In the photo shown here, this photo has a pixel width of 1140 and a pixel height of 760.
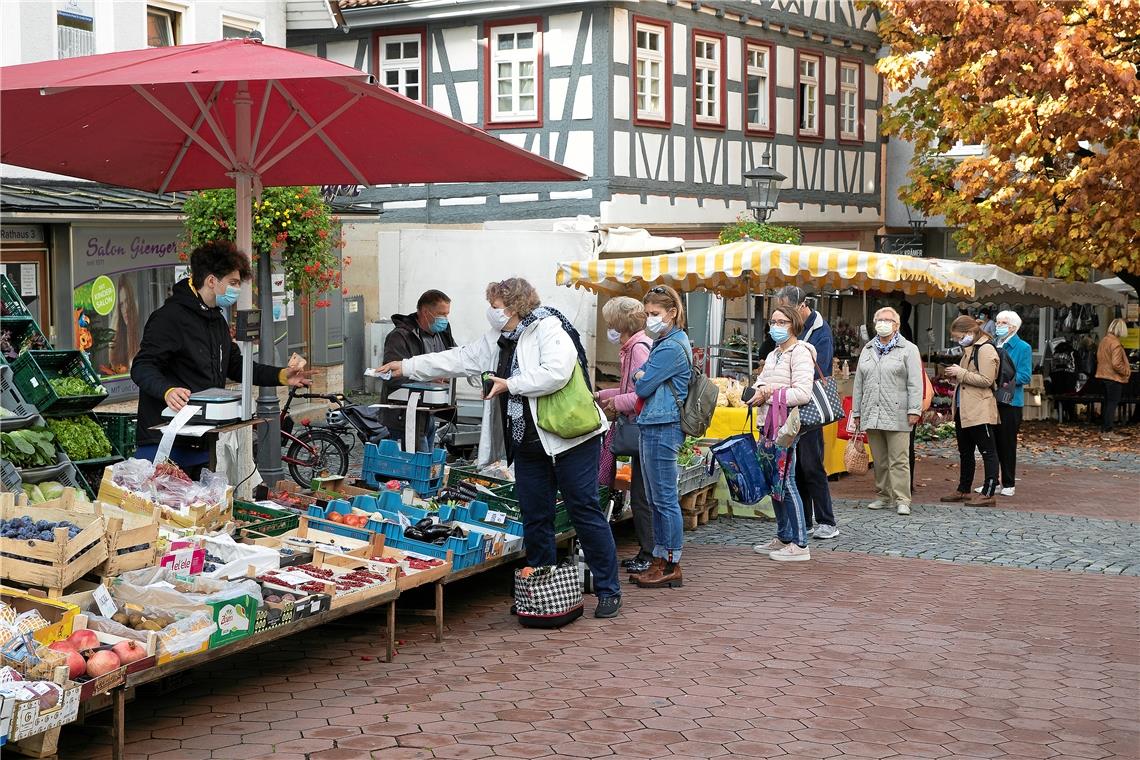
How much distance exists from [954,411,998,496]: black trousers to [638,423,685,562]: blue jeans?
494 cm

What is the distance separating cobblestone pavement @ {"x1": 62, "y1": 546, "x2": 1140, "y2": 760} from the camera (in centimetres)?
562

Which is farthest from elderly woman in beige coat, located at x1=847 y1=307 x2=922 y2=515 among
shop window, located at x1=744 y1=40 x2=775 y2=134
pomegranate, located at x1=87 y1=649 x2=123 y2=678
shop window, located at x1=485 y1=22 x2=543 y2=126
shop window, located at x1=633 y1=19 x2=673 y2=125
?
shop window, located at x1=744 y1=40 x2=775 y2=134

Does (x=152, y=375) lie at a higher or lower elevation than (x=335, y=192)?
lower

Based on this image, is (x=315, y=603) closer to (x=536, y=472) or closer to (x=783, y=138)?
(x=536, y=472)

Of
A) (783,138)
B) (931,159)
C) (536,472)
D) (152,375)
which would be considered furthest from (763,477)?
(783,138)

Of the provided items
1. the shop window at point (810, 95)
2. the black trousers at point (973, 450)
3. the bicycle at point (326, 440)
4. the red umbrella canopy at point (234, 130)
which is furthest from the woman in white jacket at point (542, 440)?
the shop window at point (810, 95)

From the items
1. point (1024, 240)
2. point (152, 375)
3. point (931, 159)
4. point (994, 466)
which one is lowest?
point (994, 466)

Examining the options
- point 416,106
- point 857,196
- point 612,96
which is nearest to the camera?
point 416,106

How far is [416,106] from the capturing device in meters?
7.54

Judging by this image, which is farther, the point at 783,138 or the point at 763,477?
the point at 783,138

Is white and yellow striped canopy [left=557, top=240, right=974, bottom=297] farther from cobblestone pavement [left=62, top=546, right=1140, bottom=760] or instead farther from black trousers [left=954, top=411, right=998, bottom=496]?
cobblestone pavement [left=62, top=546, right=1140, bottom=760]

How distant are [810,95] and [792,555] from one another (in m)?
17.6

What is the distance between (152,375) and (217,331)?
52 centimetres

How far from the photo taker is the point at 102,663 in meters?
5.05
